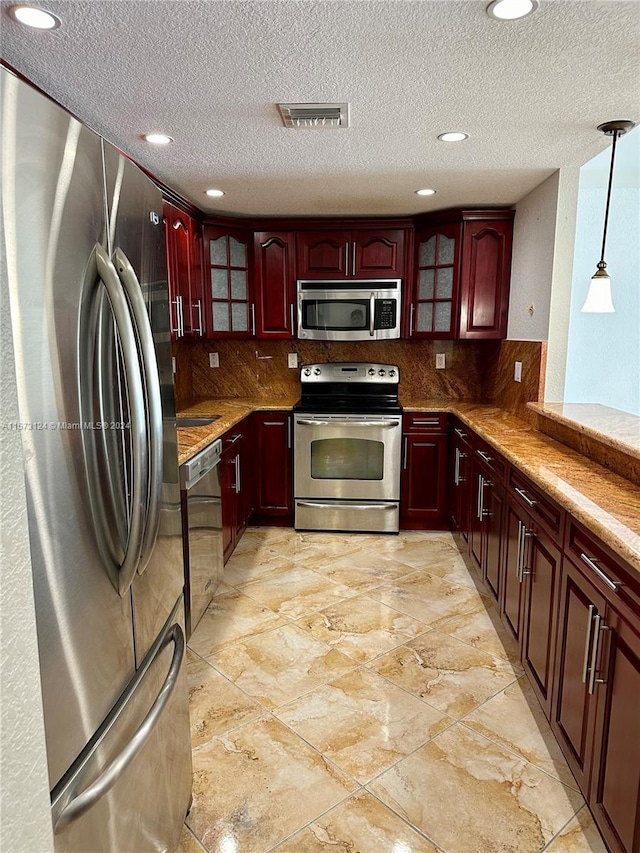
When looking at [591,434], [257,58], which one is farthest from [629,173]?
[257,58]

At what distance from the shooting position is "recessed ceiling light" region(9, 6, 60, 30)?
153 cm

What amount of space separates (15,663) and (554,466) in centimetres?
208

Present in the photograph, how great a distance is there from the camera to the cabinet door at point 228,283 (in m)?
4.14

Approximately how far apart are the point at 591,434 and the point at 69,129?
2095 mm

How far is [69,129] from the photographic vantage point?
3.23ft

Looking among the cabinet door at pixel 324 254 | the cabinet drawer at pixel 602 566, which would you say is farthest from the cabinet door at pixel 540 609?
the cabinet door at pixel 324 254

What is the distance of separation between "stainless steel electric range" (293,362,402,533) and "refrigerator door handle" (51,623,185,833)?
2.55 meters

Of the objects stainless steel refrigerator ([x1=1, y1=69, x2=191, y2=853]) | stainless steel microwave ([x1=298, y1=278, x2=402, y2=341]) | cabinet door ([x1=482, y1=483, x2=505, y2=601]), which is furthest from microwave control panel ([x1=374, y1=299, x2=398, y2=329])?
stainless steel refrigerator ([x1=1, y1=69, x2=191, y2=853])

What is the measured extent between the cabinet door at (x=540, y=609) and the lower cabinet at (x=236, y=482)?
1.74 m

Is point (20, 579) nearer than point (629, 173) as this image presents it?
Yes

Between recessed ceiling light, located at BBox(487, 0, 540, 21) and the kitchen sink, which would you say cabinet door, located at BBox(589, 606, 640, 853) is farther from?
the kitchen sink

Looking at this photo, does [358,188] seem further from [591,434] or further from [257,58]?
[591,434]

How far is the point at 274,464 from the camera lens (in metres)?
4.22

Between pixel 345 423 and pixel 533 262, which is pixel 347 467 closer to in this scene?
pixel 345 423
